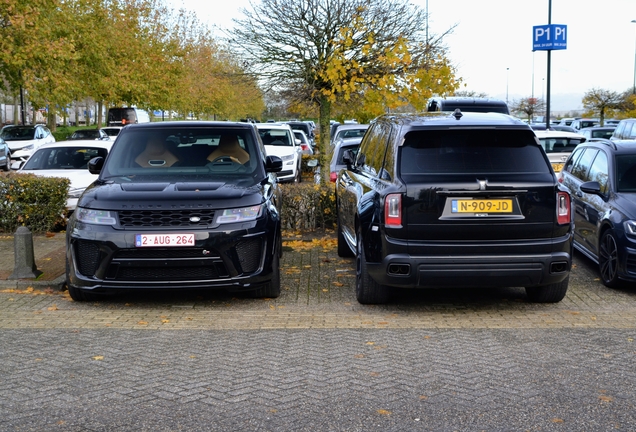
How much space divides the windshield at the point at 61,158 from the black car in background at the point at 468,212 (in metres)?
8.75

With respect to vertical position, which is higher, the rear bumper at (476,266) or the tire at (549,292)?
the rear bumper at (476,266)

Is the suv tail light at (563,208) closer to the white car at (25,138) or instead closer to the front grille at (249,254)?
the front grille at (249,254)

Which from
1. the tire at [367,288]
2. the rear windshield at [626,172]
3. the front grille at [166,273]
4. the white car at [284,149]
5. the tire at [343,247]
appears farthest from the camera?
the white car at [284,149]

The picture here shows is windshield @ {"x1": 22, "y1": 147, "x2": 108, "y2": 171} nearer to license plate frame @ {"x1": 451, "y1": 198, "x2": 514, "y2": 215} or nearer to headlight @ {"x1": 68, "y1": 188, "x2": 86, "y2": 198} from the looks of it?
headlight @ {"x1": 68, "y1": 188, "x2": 86, "y2": 198}

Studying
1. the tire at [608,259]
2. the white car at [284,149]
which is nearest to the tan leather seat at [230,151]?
the tire at [608,259]

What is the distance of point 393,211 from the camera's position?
22.8ft

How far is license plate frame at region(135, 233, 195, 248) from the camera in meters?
7.15

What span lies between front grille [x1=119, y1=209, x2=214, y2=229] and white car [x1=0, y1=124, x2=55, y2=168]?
74.8ft

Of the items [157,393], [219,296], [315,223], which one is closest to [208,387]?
[157,393]

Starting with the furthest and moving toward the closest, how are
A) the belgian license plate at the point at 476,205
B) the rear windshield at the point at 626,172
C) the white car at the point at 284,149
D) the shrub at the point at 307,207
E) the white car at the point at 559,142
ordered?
the white car at the point at 284,149 < the white car at the point at 559,142 < the shrub at the point at 307,207 < the rear windshield at the point at 626,172 < the belgian license plate at the point at 476,205

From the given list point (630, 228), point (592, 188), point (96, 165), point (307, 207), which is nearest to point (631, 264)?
point (630, 228)

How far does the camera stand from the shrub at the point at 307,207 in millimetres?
12109

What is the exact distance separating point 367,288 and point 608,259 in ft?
9.32

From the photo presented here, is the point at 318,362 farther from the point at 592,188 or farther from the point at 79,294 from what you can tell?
the point at 592,188
